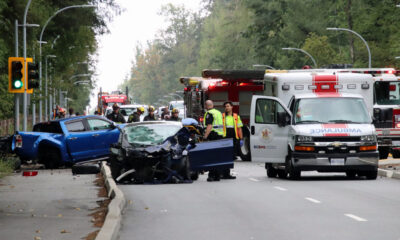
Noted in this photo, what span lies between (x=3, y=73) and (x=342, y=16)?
41349mm

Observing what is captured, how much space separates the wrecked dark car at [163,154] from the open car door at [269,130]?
3.58 feet

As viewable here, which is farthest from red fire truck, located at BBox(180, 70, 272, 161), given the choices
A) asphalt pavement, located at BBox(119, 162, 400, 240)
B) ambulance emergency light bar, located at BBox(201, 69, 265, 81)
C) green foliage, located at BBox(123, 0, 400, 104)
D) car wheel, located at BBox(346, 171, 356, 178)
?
green foliage, located at BBox(123, 0, 400, 104)

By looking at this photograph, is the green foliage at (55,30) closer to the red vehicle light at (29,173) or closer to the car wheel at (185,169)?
the red vehicle light at (29,173)

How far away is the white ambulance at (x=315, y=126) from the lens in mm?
22000

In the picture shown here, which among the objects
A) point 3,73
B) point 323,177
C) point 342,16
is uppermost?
point 342,16

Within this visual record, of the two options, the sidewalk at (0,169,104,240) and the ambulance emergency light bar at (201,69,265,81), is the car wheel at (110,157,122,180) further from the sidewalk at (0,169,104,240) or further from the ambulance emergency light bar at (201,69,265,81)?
the ambulance emergency light bar at (201,69,265,81)

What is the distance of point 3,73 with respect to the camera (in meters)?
45.1

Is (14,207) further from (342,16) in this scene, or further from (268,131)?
(342,16)

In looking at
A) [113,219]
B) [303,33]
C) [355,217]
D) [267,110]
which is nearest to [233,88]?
[267,110]

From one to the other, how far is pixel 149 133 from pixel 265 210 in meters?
7.08

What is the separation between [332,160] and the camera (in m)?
Answer: 21.9

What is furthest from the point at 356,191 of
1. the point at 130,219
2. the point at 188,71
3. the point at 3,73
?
the point at 188,71

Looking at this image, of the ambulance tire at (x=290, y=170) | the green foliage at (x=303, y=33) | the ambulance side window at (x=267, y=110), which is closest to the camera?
the ambulance tire at (x=290, y=170)

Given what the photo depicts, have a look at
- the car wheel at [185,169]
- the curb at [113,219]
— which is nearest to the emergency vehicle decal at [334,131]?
the car wheel at [185,169]
